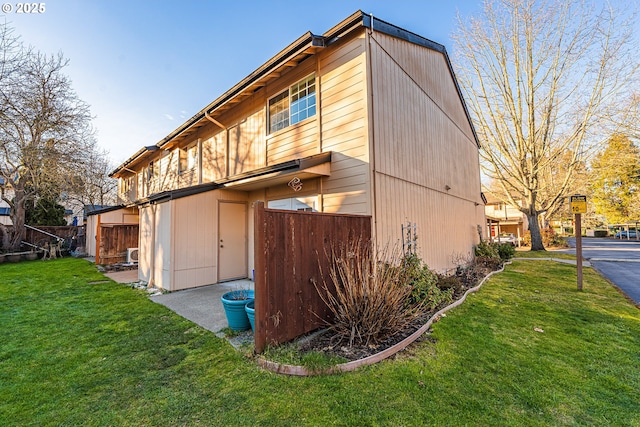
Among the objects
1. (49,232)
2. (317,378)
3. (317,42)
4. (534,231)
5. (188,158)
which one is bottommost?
(317,378)

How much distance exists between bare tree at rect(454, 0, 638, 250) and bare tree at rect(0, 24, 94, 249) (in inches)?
817

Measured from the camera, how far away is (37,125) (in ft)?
39.6

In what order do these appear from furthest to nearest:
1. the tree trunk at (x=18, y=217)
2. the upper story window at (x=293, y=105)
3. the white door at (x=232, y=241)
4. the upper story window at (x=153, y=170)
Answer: the upper story window at (x=153, y=170) → the tree trunk at (x=18, y=217) → the white door at (x=232, y=241) → the upper story window at (x=293, y=105)

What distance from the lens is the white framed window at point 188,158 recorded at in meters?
10.9

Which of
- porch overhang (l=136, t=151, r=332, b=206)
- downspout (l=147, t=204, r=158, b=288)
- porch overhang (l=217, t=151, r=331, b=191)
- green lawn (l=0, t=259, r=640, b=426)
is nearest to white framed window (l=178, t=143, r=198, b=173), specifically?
porch overhang (l=136, t=151, r=332, b=206)

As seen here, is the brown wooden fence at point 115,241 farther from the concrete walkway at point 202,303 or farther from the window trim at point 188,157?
the concrete walkway at point 202,303

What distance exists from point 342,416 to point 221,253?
20.4 ft

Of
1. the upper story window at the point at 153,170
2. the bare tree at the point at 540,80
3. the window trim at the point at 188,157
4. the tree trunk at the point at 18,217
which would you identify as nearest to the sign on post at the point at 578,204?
the bare tree at the point at 540,80

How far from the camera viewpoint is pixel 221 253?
7824 mm

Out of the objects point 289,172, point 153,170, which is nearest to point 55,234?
point 153,170

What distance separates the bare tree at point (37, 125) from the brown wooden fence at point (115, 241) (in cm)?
391

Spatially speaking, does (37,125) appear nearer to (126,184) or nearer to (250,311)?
(126,184)

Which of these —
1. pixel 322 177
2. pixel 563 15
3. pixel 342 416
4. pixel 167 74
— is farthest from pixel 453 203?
pixel 563 15

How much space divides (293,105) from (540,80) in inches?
684
